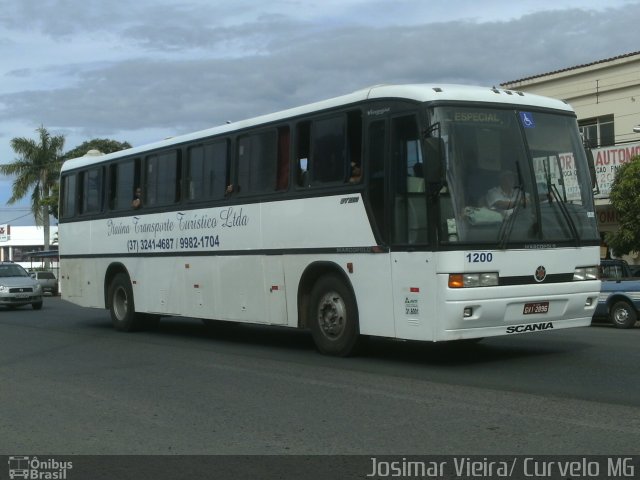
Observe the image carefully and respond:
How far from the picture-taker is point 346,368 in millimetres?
10492

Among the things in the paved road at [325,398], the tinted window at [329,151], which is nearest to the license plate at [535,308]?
the paved road at [325,398]

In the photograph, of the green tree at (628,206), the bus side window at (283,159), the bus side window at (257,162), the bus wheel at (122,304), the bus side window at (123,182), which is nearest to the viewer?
the bus side window at (283,159)

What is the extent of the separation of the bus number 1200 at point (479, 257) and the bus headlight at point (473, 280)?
6.0 inches

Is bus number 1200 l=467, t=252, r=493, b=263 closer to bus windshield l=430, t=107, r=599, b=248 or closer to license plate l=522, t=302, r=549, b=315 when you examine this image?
bus windshield l=430, t=107, r=599, b=248

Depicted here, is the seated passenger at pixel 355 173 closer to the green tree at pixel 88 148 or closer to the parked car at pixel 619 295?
the parked car at pixel 619 295

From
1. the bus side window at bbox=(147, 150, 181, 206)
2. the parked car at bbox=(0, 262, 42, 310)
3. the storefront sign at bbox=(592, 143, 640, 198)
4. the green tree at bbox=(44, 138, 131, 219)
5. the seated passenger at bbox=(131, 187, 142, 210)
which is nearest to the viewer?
the bus side window at bbox=(147, 150, 181, 206)

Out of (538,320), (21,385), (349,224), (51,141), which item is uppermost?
(51,141)

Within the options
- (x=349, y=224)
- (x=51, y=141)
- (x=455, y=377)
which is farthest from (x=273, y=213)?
(x=51, y=141)

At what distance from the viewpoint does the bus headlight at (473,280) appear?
31.2 ft

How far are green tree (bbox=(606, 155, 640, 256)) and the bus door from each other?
1361 centimetres

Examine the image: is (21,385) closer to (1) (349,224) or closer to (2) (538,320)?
(1) (349,224)

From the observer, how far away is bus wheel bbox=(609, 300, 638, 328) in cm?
1738
